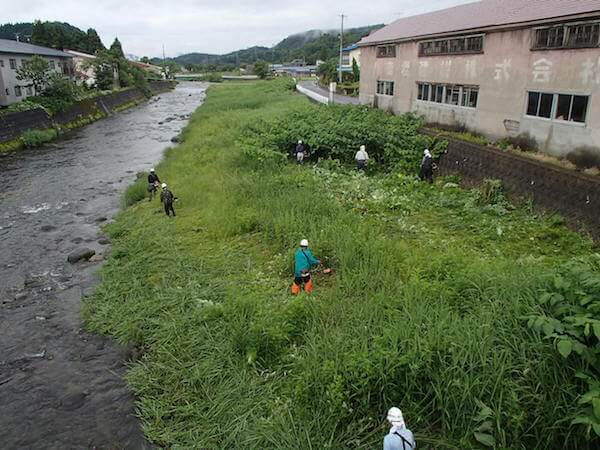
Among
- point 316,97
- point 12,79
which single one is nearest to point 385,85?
point 316,97

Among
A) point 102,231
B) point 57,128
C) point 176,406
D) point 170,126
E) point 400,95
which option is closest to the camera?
point 176,406

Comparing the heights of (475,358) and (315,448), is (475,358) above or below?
above

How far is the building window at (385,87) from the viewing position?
89.4 ft

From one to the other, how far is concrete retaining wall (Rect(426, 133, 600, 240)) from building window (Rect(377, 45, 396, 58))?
397 inches

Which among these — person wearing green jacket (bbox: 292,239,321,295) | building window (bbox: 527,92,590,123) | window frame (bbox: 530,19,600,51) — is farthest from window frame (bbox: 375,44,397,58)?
person wearing green jacket (bbox: 292,239,321,295)

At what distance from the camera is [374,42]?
28.5 meters

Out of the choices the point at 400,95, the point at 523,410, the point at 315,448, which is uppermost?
the point at 400,95

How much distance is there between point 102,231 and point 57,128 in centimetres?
2542

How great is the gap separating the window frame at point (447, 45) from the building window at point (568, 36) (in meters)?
Answer: 3.18

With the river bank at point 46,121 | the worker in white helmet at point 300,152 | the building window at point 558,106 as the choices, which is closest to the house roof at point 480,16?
the building window at point 558,106

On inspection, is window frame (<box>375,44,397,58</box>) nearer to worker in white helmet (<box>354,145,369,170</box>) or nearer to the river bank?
worker in white helmet (<box>354,145,369,170</box>)

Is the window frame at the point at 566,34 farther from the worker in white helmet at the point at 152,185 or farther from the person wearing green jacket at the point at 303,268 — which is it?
the worker in white helmet at the point at 152,185

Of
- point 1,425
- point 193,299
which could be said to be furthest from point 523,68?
point 1,425

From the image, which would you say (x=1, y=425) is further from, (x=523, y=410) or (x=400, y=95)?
(x=400, y=95)
